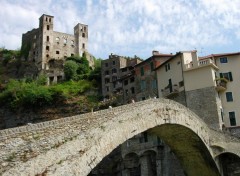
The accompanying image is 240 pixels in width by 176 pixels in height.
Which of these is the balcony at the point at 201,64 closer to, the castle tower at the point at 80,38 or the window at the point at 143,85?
the window at the point at 143,85

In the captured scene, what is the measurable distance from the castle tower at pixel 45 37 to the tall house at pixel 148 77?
2624 cm

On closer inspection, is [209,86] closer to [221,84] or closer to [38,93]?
[221,84]

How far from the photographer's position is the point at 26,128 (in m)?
12.8

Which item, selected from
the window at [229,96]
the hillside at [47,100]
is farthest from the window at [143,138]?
the hillside at [47,100]

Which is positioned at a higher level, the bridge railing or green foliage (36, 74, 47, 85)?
green foliage (36, 74, 47, 85)

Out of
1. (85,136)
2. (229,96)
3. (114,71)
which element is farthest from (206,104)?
(114,71)

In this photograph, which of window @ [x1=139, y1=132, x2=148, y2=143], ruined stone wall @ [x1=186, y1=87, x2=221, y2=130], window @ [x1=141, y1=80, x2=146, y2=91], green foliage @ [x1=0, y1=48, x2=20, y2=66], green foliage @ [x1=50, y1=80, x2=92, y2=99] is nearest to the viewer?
ruined stone wall @ [x1=186, y1=87, x2=221, y2=130]

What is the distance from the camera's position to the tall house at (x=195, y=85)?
32.6m

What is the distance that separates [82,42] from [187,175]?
164 ft

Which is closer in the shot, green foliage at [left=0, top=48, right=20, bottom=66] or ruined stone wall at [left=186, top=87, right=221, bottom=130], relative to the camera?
ruined stone wall at [left=186, top=87, right=221, bottom=130]

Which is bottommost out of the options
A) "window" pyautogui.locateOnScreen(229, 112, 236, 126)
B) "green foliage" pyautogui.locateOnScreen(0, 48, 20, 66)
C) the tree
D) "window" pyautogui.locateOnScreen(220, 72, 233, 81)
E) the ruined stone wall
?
"window" pyautogui.locateOnScreen(229, 112, 236, 126)

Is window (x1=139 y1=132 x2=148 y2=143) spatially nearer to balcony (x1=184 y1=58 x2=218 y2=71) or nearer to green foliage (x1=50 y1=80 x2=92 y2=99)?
balcony (x1=184 y1=58 x2=218 y2=71)

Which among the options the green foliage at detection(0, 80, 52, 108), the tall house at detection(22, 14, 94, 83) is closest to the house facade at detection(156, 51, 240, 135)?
the green foliage at detection(0, 80, 52, 108)

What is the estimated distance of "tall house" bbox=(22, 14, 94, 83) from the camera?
212 feet
